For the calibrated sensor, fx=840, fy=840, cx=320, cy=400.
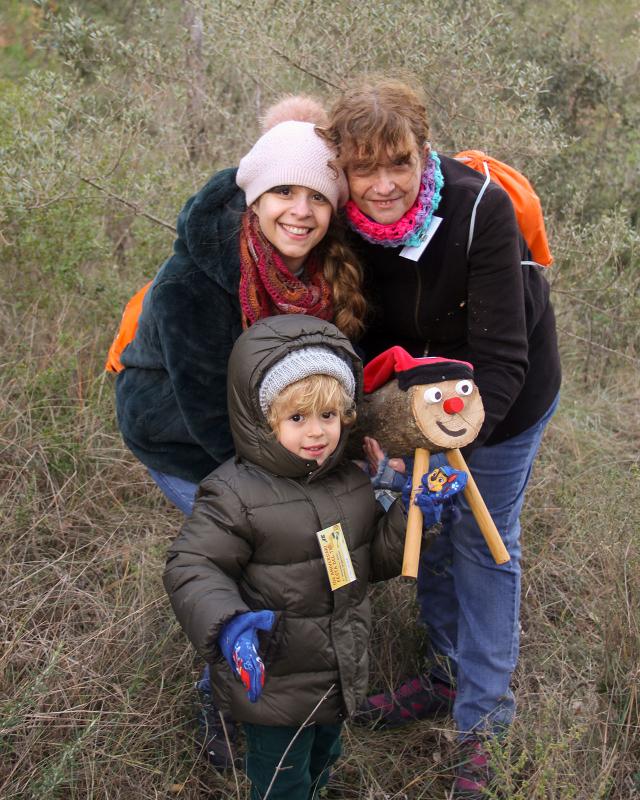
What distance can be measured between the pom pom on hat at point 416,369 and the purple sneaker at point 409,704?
4.20 feet

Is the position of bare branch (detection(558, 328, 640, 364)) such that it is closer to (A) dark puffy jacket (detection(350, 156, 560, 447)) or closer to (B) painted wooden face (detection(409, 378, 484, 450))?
(A) dark puffy jacket (detection(350, 156, 560, 447))

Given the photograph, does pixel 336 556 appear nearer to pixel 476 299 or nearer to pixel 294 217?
pixel 476 299

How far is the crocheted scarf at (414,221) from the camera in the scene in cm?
221

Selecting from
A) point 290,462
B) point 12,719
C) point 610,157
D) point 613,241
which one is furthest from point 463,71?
point 12,719

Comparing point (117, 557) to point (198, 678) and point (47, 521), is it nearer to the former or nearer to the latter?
point (47, 521)

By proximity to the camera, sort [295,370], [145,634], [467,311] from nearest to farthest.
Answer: [295,370] < [467,311] < [145,634]

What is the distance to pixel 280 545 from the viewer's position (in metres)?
2.15

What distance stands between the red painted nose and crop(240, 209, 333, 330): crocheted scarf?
441mm

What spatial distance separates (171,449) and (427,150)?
1.14 metres

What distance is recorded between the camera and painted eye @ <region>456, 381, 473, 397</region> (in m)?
2.16

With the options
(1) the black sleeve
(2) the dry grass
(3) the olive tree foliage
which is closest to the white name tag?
(1) the black sleeve

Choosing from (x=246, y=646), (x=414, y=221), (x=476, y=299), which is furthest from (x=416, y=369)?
(x=246, y=646)

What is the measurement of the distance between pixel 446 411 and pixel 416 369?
0.14 m

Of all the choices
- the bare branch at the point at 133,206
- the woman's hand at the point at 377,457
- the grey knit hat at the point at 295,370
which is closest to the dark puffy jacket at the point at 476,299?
the woman's hand at the point at 377,457
